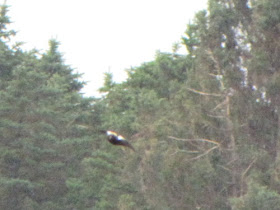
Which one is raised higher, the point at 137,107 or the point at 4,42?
the point at 4,42

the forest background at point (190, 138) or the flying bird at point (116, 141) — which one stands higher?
the forest background at point (190, 138)

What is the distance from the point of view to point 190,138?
41.5 metres

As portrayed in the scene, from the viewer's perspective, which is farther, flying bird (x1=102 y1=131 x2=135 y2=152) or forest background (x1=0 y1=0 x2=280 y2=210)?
forest background (x1=0 y1=0 x2=280 y2=210)

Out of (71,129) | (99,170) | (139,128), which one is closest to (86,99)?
(71,129)

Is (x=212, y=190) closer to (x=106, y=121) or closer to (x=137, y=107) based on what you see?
(x=137, y=107)

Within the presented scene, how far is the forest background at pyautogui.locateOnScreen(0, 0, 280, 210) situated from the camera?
40281 mm

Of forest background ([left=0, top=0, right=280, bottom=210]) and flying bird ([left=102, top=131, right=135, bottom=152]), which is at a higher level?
forest background ([left=0, top=0, right=280, bottom=210])

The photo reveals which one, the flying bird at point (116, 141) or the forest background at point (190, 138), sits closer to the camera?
the flying bird at point (116, 141)

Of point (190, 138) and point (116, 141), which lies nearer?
point (116, 141)

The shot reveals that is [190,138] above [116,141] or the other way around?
above

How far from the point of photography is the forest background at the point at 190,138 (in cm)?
4028

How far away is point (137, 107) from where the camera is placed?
48.2 meters

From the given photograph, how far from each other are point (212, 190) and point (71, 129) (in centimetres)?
1384

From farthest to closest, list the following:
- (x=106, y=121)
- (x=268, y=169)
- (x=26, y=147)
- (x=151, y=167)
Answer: (x=106, y=121)
(x=26, y=147)
(x=151, y=167)
(x=268, y=169)
